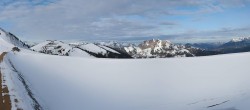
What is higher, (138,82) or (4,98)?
(4,98)

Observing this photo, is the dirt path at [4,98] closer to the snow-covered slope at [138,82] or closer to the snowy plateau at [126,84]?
the snowy plateau at [126,84]

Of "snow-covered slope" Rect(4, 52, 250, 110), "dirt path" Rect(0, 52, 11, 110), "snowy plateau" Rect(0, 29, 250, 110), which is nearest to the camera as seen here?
"dirt path" Rect(0, 52, 11, 110)

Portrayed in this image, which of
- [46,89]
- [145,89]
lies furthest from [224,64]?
[46,89]

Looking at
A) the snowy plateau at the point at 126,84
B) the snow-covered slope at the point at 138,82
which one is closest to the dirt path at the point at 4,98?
the snowy plateau at the point at 126,84

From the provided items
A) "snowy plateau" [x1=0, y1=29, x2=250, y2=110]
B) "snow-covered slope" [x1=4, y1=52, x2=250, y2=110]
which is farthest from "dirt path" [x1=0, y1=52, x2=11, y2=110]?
"snow-covered slope" [x1=4, y1=52, x2=250, y2=110]

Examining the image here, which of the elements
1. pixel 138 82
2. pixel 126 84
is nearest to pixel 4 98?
pixel 126 84

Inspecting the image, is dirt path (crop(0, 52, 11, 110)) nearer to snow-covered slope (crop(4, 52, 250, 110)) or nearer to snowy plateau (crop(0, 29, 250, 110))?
snowy plateau (crop(0, 29, 250, 110))

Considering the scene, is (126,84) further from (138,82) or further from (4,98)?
(4,98)
